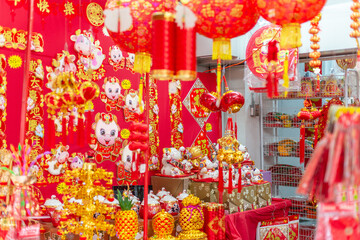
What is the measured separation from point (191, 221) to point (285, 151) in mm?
2569

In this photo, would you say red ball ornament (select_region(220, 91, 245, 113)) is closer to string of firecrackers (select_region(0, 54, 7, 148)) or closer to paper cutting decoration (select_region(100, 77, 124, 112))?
paper cutting decoration (select_region(100, 77, 124, 112))

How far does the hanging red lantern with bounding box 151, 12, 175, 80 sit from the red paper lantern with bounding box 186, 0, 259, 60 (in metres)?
0.31

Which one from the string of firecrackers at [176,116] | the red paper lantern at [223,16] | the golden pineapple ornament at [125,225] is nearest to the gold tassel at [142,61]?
the red paper lantern at [223,16]

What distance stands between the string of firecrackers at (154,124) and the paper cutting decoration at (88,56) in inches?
28.1

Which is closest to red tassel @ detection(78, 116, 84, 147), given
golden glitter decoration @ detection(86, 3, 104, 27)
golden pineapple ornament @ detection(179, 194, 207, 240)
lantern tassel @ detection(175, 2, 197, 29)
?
lantern tassel @ detection(175, 2, 197, 29)

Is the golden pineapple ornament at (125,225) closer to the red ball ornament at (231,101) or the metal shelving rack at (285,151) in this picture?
the red ball ornament at (231,101)

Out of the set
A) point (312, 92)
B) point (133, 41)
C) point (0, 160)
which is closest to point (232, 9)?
point (133, 41)

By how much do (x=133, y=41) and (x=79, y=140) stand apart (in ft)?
1.87

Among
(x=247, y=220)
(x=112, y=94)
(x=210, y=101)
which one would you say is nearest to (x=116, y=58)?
(x=112, y=94)

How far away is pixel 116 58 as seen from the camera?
419 centimetres

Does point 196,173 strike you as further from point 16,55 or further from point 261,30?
point 16,55

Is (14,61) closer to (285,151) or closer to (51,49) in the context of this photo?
(51,49)

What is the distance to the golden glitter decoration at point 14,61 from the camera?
3346 millimetres

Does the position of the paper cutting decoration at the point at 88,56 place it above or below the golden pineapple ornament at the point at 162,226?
above
